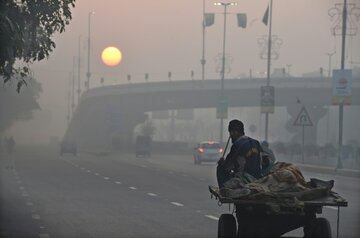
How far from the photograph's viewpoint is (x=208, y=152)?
216 feet

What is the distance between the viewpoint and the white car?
2559 inches

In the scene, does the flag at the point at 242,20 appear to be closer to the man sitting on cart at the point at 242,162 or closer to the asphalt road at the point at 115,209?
the asphalt road at the point at 115,209

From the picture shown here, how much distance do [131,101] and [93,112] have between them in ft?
66.4

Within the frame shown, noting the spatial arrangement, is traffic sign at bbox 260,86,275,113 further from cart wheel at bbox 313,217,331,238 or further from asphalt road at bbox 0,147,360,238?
cart wheel at bbox 313,217,331,238

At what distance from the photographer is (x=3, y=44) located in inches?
658

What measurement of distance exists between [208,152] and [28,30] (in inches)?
1861

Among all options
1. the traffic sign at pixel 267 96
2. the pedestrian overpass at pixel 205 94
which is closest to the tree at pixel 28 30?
the traffic sign at pixel 267 96

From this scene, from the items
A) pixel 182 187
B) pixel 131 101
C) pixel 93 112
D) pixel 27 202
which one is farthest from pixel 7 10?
A: pixel 93 112

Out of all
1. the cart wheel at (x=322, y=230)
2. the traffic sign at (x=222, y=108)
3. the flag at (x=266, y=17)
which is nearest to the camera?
the cart wheel at (x=322, y=230)

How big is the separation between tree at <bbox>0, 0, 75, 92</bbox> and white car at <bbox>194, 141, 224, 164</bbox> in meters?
44.7

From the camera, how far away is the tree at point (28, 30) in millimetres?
16953

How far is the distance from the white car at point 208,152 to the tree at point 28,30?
44.7 meters

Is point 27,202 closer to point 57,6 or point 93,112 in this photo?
point 57,6

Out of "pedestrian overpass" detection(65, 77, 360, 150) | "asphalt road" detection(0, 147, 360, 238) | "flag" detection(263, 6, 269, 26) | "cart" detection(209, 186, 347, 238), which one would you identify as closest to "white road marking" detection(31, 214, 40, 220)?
"asphalt road" detection(0, 147, 360, 238)
